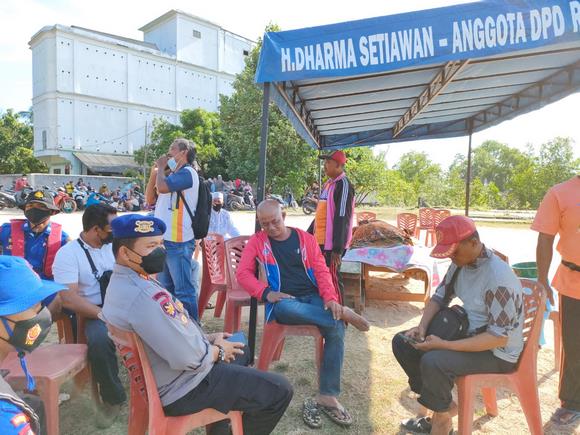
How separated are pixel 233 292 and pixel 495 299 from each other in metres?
2.44

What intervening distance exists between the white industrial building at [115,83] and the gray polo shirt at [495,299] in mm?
34280

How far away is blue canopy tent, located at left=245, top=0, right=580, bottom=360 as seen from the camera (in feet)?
9.78

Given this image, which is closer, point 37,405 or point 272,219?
point 37,405

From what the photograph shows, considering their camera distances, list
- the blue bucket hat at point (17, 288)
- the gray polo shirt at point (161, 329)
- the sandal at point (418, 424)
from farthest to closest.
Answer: the sandal at point (418, 424), the gray polo shirt at point (161, 329), the blue bucket hat at point (17, 288)

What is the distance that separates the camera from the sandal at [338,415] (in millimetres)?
2766

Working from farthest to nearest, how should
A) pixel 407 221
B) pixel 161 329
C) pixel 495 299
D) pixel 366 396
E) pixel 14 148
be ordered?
pixel 14 148
pixel 407 221
pixel 366 396
pixel 495 299
pixel 161 329

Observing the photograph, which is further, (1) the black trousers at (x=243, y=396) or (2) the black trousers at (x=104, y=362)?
(2) the black trousers at (x=104, y=362)

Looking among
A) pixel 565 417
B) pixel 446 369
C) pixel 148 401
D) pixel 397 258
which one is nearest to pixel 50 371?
pixel 148 401

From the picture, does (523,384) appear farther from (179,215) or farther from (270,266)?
(179,215)

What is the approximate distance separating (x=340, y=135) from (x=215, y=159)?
2056cm

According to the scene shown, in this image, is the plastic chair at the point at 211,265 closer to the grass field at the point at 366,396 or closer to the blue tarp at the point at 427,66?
the grass field at the point at 366,396

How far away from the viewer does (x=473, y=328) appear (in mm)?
2455

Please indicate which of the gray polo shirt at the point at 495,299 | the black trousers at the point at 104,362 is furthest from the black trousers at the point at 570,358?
the black trousers at the point at 104,362

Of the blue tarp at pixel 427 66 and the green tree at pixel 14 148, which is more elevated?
the green tree at pixel 14 148
